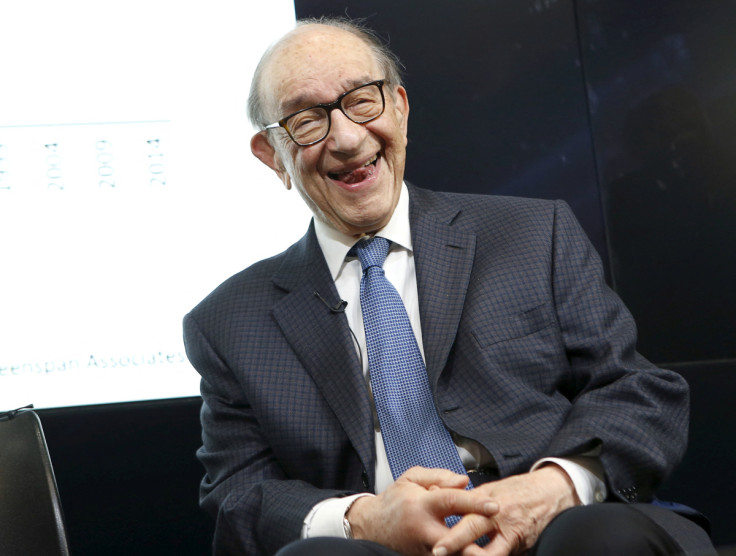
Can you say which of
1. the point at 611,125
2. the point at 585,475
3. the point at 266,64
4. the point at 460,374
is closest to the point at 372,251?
the point at 460,374

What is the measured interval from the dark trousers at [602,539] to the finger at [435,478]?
0.43 ft

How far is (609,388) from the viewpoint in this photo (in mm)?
1502

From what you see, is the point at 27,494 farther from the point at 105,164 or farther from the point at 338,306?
the point at 105,164

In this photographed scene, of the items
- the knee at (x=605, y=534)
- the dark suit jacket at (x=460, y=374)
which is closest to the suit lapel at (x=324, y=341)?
the dark suit jacket at (x=460, y=374)

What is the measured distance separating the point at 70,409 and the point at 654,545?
68.5 inches

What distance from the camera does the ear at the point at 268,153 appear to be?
1.94 metres

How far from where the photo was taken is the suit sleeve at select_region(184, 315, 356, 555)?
59.9 inches

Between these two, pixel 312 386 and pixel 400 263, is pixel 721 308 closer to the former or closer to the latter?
pixel 400 263

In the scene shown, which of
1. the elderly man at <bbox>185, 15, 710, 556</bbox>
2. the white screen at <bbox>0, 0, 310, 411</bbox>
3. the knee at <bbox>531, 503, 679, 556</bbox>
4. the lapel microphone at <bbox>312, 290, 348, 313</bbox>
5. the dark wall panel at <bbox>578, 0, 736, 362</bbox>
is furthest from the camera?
the dark wall panel at <bbox>578, 0, 736, 362</bbox>

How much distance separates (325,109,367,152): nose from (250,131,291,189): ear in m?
0.23

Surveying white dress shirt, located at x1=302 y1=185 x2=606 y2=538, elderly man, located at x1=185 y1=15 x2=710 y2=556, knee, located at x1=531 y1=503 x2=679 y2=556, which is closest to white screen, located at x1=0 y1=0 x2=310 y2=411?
elderly man, located at x1=185 y1=15 x2=710 y2=556

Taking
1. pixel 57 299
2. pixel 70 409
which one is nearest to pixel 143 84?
pixel 57 299

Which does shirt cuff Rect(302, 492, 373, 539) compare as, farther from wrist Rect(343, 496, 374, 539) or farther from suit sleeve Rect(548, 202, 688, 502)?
suit sleeve Rect(548, 202, 688, 502)

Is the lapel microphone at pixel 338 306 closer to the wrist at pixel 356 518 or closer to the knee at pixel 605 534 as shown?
the wrist at pixel 356 518
